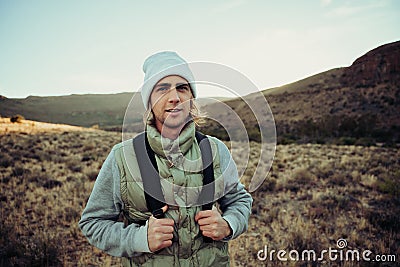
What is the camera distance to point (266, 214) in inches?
241

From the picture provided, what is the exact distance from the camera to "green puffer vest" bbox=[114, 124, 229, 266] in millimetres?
1500

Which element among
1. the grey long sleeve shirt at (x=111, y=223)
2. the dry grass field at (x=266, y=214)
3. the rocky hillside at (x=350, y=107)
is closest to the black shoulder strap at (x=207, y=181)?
the grey long sleeve shirt at (x=111, y=223)

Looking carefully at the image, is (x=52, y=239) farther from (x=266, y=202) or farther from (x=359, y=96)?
(x=359, y=96)

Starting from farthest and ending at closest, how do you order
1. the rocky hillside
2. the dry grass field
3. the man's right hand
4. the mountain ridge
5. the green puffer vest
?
the mountain ridge < the rocky hillside < the dry grass field < the green puffer vest < the man's right hand

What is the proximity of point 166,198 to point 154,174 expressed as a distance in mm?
146

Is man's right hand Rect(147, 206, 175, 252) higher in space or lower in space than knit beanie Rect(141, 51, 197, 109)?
lower

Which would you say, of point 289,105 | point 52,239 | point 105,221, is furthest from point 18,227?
point 289,105

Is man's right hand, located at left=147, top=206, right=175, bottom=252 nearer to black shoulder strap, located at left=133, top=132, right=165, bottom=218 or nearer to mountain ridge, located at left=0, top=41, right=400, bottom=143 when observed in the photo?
black shoulder strap, located at left=133, top=132, right=165, bottom=218

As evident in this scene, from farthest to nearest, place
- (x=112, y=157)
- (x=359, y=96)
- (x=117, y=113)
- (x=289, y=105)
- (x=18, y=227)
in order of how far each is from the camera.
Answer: (x=117, y=113)
(x=289, y=105)
(x=359, y=96)
(x=18, y=227)
(x=112, y=157)

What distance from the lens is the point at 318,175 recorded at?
30.6 feet

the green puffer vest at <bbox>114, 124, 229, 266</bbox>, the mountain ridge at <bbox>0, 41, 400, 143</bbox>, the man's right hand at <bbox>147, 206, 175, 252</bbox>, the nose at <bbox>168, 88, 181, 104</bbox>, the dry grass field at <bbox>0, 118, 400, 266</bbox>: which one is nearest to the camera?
the man's right hand at <bbox>147, 206, 175, 252</bbox>

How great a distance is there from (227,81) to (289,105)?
49.1 m

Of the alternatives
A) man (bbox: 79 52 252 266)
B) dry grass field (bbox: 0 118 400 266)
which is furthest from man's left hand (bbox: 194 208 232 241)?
dry grass field (bbox: 0 118 400 266)

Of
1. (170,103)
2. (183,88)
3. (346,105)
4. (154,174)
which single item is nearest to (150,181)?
(154,174)
